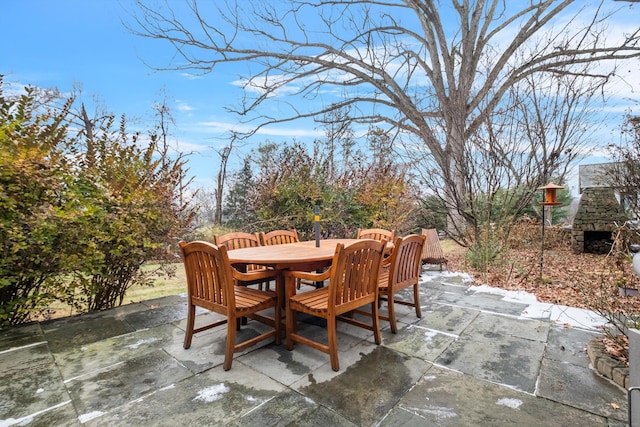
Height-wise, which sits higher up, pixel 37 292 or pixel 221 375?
pixel 37 292

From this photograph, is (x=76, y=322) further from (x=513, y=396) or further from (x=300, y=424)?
(x=513, y=396)

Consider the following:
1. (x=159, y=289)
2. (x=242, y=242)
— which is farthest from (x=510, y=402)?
(x=159, y=289)

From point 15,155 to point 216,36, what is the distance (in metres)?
7.80

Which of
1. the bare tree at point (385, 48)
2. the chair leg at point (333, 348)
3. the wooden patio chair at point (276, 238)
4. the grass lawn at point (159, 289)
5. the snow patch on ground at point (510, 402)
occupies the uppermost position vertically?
the bare tree at point (385, 48)

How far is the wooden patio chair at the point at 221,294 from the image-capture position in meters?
2.26

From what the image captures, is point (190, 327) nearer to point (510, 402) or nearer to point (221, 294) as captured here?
point (221, 294)

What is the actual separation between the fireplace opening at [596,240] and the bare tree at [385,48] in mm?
3401

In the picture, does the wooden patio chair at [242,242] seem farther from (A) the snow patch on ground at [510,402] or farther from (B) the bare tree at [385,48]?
(B) the bare tree at [385,48]

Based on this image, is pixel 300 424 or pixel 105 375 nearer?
pixel 300 424

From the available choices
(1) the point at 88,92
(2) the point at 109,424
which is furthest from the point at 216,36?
(2) the point at 109,424

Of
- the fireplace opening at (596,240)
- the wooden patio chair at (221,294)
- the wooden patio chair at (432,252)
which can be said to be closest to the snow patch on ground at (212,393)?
the wooden patio chair at (221,294)

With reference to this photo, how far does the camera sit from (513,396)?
1932mm

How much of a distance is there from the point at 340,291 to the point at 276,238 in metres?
2.10

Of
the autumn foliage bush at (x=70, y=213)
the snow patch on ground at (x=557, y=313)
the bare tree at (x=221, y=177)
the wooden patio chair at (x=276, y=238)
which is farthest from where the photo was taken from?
the bare tree at (x=221, y=177)
